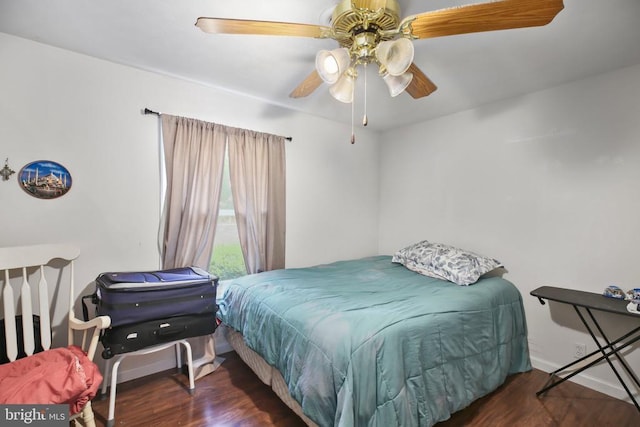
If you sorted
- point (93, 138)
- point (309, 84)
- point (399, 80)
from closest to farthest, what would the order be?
point (399, 80) → point (309, 84) → point (93, 138)

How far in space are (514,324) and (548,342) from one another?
0.44 meters

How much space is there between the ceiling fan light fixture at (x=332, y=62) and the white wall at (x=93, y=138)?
160cm

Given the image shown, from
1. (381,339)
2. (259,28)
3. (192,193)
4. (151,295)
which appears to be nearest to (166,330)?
(151,295)

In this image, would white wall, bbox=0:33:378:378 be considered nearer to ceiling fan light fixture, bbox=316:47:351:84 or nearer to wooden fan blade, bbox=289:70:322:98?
wooden fan blade, bbox=289:70:322:98

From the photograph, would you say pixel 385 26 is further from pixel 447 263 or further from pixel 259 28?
pixel 447 263

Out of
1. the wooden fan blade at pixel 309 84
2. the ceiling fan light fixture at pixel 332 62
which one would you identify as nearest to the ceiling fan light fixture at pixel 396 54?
the ceiling fan light fixture at pixel 332 62

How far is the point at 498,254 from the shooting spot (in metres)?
2.73

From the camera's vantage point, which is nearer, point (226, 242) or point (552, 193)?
point (552, 193)

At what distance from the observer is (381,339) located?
4.63 ft

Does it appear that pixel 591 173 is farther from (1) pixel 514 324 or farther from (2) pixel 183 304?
(2) pixel 183 304

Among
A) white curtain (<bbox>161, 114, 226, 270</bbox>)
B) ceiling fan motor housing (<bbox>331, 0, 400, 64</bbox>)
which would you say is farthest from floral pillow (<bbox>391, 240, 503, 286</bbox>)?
white curtain (<bbox>161, 114, 226, 270</bbox>)

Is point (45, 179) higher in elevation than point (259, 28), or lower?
lower

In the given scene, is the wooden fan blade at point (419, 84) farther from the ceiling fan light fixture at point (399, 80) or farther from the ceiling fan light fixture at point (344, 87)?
the ceiling fan light fixture at point (344, 87)

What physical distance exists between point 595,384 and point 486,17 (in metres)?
2.74
